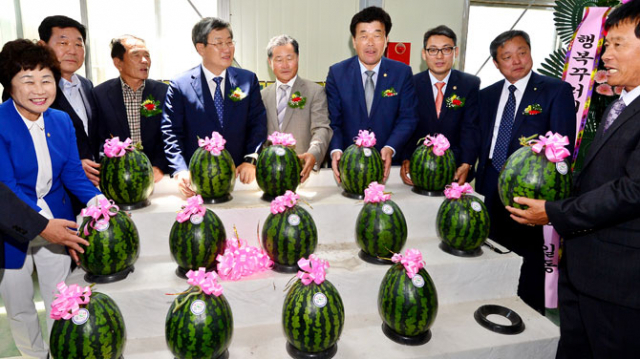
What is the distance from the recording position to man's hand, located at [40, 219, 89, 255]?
2082mm

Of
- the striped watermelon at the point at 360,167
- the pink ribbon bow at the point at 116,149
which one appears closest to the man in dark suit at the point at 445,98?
the striped watermelon at the point at 360,167

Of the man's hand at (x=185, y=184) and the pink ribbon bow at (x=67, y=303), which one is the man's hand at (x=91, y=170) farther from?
the pink ribbon bow at (x=67, y=303)

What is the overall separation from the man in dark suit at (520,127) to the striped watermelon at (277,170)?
203cm

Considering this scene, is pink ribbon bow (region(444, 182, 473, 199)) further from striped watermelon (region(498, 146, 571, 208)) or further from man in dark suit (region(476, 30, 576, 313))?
man in dark suit (region(476, 30, 576, 313))

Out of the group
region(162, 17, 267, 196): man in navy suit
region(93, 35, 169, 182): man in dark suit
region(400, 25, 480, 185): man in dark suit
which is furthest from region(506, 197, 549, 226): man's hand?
region(93, 35, 169, 182): man in dark suit

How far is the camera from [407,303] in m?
1.94

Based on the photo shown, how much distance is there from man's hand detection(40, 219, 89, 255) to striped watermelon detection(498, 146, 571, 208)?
2120 millimetres

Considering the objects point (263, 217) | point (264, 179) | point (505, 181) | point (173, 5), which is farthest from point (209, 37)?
point (173, 5)

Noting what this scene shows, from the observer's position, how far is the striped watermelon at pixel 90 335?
163cm

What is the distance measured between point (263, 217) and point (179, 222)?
1.94ft

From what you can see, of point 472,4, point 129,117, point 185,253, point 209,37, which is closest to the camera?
point 185,253

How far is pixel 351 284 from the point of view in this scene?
2312mm

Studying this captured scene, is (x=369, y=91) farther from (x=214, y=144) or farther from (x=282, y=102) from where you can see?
(x=214, y=144)

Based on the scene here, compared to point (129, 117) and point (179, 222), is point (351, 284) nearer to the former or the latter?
point (179, 222)
